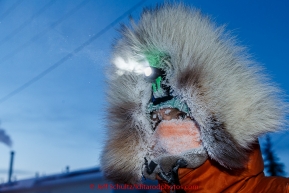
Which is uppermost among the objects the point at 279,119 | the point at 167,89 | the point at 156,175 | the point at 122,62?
the point at 122,62

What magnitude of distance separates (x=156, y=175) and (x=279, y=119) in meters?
0.39

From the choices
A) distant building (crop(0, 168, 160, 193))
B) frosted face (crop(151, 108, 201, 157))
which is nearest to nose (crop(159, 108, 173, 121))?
frosted face (crop(151, 108, 201, 157))

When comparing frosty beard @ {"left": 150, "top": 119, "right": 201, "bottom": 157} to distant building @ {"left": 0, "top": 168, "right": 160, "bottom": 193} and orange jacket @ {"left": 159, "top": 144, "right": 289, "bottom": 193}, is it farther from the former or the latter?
distant building @ {"left": 0, "top": 168, "right": 160, "bottom": 193}

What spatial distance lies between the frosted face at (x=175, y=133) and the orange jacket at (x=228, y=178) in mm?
63

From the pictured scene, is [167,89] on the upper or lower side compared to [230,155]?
upper

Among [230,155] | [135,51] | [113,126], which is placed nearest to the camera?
[230,155]

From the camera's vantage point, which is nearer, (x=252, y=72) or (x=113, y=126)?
(x=252, y=72)

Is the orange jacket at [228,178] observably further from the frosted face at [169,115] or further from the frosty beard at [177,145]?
the frosted face at [169,115]

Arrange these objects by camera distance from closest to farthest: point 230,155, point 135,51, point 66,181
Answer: point 230,155, point 135,51, point 66,181

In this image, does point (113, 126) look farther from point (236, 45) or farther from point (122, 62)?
point (236, 45)

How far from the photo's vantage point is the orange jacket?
1001 mm

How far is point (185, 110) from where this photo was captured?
1.02m

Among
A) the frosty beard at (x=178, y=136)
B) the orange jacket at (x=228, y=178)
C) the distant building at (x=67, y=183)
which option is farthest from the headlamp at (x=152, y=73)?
the distant building at (x=67, y=183)

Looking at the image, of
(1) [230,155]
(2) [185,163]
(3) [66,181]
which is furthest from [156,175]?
(3) [66,181]
